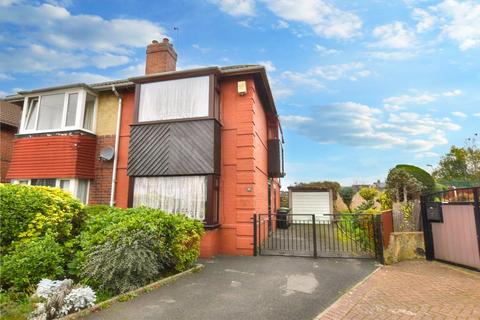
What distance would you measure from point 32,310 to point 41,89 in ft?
34.5

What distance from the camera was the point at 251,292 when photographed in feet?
16.9

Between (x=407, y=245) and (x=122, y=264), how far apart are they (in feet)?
25.5

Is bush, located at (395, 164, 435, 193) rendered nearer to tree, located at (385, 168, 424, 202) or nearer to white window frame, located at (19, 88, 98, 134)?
tree, located at (385, 168, 424, 202)

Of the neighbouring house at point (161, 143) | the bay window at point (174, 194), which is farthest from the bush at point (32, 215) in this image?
the neighbouring house at point (161, 143)

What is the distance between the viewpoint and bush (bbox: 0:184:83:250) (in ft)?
17.6

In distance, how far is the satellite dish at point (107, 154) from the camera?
10.8 meters

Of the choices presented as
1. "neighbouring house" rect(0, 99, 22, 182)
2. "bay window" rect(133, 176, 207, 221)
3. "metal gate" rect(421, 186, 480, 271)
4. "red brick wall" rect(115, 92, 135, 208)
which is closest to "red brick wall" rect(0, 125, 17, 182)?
"neighbouring house" rect(0, 99, 22, 182)

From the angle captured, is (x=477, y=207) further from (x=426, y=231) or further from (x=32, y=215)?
(x=32, y=215)

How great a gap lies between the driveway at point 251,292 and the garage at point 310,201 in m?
12.0

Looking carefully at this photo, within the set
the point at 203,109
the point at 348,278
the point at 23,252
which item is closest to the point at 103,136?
the point at 203,109

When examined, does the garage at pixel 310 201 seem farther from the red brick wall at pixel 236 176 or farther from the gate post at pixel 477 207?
the gate post at pixel 477 207

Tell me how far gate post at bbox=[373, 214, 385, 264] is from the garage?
456 inches

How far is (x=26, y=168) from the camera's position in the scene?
11.0 meters

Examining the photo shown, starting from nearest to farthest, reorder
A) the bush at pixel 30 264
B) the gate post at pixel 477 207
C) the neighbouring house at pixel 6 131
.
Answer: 1. the bush at pixel 30 264
2. the gate post at pixel 477 207
3. the neighbouring house at pixel 6 131
